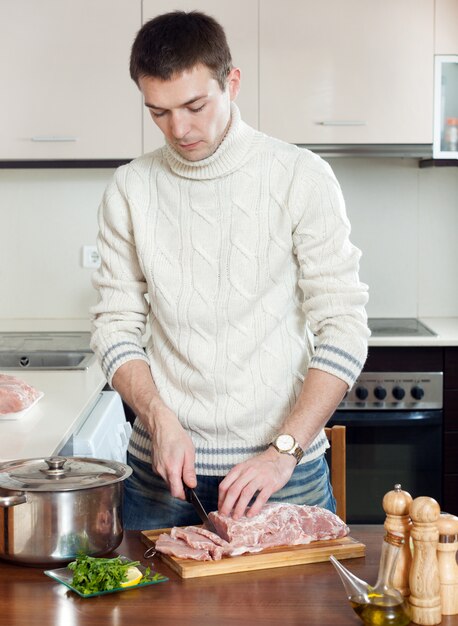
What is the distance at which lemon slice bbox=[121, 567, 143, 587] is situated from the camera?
128cm

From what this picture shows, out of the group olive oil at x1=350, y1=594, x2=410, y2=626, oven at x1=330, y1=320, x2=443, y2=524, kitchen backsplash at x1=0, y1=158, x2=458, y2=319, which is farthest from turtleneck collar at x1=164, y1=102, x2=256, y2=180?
kitchen backsplash at x1=0, y1=158, x2=458, y2=319

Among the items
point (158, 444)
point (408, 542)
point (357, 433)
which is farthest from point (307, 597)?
point (357, 433)

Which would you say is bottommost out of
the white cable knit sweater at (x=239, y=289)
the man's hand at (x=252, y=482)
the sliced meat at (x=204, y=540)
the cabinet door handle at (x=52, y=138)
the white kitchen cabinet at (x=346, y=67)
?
the sliced meat at (x=204, y=540)

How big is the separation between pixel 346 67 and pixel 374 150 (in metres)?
0.30

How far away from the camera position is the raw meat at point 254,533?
1367 millimetres

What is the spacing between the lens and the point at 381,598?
1.17 meters

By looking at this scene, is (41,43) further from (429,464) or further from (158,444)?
(158,444)

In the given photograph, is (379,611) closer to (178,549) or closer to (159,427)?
(178,549)

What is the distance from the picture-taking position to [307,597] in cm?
125

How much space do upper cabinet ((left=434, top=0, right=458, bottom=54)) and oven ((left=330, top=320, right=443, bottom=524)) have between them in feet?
3.42

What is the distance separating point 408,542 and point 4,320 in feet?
9.16

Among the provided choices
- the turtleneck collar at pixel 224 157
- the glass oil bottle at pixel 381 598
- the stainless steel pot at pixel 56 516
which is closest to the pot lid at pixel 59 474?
the stainless steel pot at pixel 56 516

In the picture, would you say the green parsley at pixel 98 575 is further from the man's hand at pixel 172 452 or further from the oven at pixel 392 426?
the oven at pixel 392 426

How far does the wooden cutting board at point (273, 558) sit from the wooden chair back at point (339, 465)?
1.65 feet
